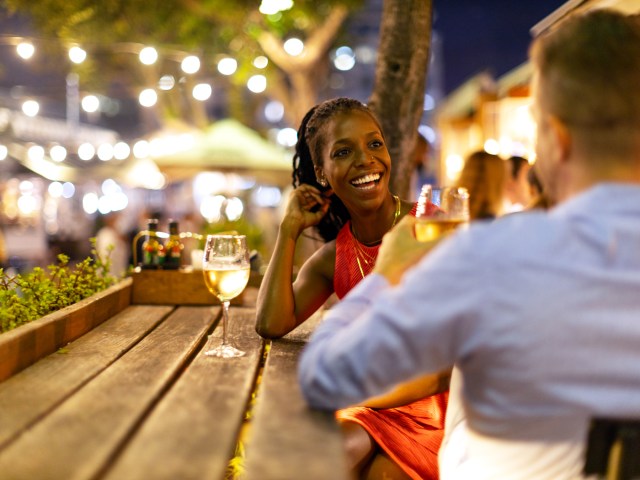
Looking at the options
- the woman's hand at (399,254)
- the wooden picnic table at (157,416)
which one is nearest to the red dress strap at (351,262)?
the wooden picnic table at (157,416)

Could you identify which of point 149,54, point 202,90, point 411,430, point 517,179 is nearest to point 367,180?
point 411,430

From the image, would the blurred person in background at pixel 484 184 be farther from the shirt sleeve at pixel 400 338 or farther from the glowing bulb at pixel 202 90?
the glowing bulb at pixel 202 90

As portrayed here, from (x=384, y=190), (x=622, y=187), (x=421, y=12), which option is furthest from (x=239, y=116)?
(x=622, y=187)

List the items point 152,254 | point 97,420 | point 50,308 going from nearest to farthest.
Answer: point 97,420 < point 50,308 < point 152,254

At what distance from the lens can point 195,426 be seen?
1.49 metres

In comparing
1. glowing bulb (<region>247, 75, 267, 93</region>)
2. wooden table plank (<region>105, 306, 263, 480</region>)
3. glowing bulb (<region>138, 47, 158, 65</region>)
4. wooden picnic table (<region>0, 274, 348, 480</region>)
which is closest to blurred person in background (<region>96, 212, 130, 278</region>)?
glowing bulb (<region>138, 47, 158, 65</region>)

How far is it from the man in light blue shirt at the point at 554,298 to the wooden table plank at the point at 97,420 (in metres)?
0.44

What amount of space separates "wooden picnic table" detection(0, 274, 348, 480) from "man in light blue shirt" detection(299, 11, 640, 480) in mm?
165

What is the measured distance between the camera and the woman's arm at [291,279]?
2.55 metres

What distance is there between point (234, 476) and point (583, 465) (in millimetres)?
1762

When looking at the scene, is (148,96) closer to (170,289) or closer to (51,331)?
(170,289)

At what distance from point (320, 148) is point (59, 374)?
1.43 meters

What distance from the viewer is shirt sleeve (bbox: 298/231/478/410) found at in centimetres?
130

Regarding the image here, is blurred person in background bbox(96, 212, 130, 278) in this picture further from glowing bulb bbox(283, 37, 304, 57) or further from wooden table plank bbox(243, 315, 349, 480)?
wooden table plank bbox(243, 315, 349, 480)
